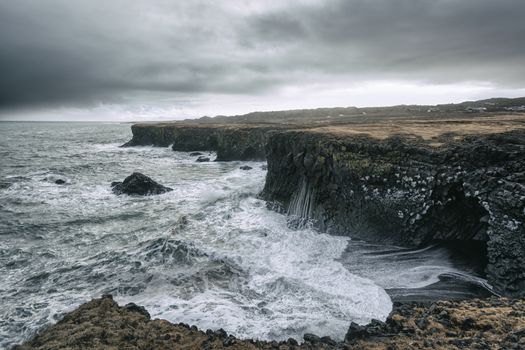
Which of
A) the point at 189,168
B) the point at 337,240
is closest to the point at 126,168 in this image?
the point at 189,168

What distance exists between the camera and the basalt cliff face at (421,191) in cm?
1447

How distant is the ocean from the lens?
12875 millimetres

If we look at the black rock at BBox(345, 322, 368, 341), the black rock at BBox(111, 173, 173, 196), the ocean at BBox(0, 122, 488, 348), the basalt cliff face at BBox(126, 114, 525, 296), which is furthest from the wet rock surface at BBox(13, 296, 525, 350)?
the black rock at BBox(111, 173, 173, 196)

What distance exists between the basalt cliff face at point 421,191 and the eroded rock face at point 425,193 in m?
0.04

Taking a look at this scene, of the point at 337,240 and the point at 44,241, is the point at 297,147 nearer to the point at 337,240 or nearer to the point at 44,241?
the point at 337,240

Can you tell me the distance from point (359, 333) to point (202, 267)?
9.27 metres

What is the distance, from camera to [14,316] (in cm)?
1288

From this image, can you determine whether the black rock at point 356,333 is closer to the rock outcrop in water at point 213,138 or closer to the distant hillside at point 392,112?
the rock outcrop in water at point 213,138

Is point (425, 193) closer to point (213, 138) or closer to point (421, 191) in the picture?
point (421, 191)

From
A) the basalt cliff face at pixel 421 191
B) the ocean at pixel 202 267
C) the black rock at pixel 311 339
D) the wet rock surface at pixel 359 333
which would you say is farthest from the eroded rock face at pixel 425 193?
the black rock at pixel 311 339

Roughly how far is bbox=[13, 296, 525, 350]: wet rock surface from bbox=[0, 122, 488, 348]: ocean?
1.85m

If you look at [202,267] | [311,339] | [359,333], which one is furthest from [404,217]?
[202,267]

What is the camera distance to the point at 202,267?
17.2 meters

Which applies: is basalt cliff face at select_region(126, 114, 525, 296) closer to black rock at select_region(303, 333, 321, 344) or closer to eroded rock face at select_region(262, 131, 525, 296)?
eroded rock face at select_region(262, 131, 525, 296)
